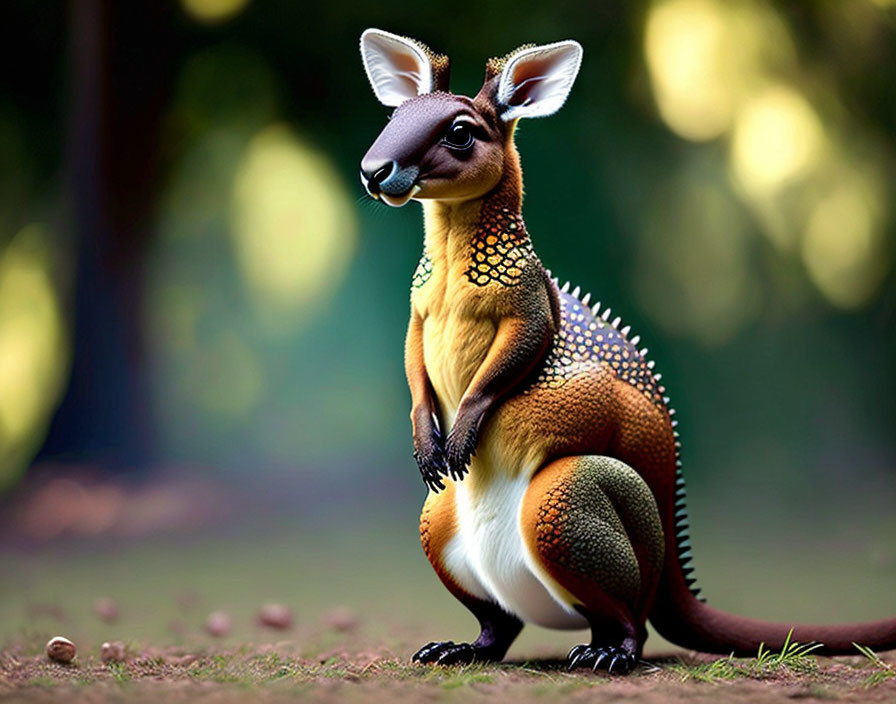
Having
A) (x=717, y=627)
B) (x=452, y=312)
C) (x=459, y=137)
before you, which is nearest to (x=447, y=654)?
(x=717, y=627)

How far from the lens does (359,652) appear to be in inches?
161

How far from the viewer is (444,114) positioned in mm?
3287

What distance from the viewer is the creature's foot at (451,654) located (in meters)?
3.44

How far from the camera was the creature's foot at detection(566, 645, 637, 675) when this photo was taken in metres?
3.23

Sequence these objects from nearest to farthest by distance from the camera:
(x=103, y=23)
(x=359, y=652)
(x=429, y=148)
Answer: (x=429, y=148) < (x=359, y=652) < (x=103, y=23)

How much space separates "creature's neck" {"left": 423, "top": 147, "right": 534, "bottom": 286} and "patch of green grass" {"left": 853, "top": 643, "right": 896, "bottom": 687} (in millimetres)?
1593

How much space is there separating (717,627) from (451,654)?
902mm

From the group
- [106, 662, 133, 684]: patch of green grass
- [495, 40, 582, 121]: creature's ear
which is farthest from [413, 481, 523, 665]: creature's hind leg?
[495, 40, 582, 121]: creature's ear

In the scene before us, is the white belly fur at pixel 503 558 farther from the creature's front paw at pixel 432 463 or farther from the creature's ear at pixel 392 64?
the creature's ear at pixel 392 64

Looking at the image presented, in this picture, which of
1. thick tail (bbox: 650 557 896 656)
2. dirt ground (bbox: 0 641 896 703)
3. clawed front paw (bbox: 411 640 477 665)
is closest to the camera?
dirt ground (bbox: 0 641 896 703)

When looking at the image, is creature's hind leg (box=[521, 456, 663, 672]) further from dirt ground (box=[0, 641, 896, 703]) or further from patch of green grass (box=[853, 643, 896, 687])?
patch of green grass (box=[853, 643, 896, 687])

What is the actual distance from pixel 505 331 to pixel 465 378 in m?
0.19

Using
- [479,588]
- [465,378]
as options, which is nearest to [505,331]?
[465,378]

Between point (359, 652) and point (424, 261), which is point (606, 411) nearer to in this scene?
point (424, 261)
